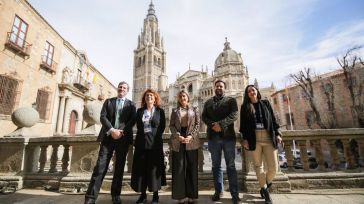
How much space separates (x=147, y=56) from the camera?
6003cm

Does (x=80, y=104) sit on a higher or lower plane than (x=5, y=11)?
A: lower

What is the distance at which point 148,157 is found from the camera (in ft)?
11.2

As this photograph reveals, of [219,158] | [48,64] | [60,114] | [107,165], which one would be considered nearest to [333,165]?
[219,158]

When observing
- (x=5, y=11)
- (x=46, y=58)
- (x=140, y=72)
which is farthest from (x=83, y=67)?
(x=140, y=72)

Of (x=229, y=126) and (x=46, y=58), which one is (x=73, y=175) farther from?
(x=46, y=58)

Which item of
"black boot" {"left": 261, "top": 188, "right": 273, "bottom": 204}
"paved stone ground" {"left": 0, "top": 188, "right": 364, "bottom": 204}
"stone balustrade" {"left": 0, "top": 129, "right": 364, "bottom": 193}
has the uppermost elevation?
"stone balustrade" {"left": 0, "top": 129, "right": 364, "bottom": 193}

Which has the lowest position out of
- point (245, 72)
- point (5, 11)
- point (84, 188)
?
point (84, 188)

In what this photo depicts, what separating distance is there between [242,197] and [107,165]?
2554 mm

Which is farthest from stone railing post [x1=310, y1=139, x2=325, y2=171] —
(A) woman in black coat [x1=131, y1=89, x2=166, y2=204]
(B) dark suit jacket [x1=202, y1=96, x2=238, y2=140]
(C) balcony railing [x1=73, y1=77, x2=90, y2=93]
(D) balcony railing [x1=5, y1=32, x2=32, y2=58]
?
(C) balcony railing [x1=73, y1=77, x2=90, y2=93]

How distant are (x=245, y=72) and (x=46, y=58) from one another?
139 feet

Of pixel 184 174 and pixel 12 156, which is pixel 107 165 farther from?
pixel 12 156

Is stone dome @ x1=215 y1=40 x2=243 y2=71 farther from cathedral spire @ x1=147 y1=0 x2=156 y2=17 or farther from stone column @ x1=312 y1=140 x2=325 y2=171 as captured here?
stone column @ x1=312 y1=140 x2=325 y2=171

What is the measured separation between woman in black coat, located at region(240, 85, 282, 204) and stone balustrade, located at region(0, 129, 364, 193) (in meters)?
0.66

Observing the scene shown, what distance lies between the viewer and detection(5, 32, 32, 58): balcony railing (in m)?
11.0
